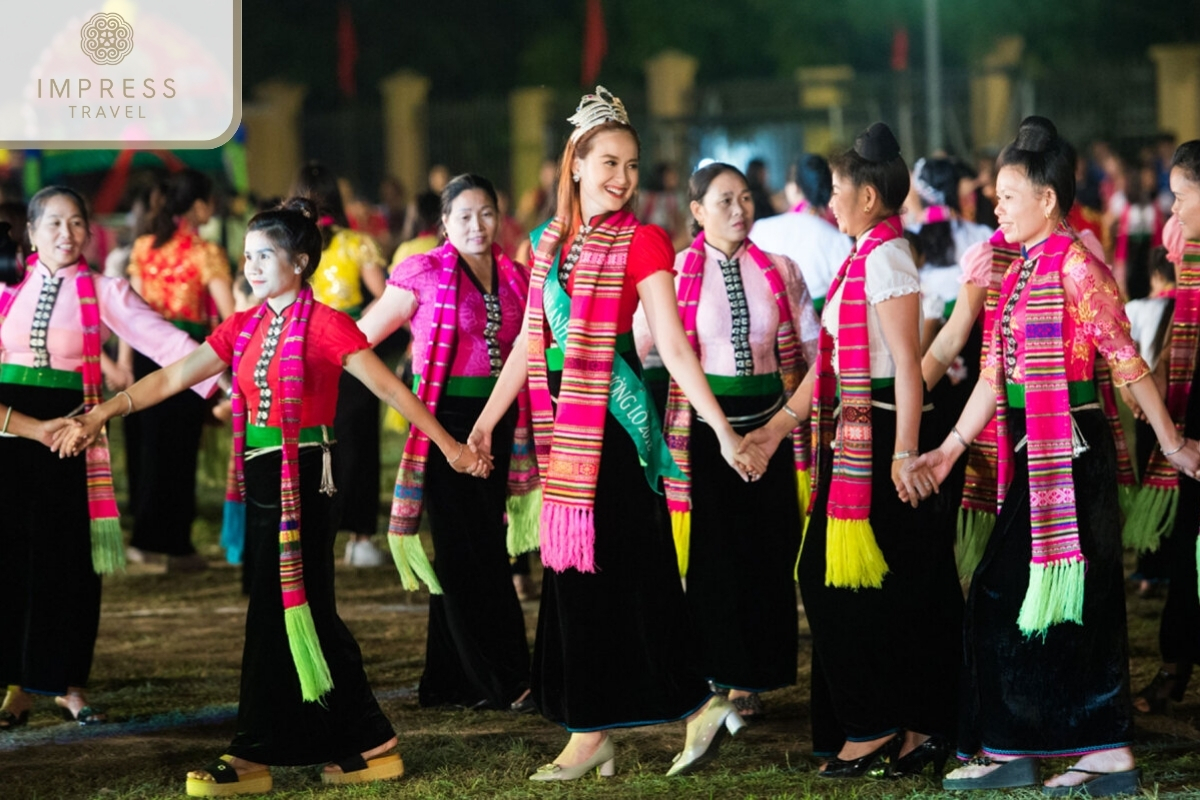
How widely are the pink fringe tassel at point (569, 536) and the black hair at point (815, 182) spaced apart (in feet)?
10.5

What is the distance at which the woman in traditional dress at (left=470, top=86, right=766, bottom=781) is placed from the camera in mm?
5125

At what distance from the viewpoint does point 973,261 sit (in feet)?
18.4

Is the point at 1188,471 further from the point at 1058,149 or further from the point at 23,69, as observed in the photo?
the point at 23,69

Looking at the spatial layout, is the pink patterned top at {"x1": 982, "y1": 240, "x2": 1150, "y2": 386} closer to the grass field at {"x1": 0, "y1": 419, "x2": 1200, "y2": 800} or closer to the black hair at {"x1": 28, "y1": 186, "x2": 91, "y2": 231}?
the grass field at {"x1": 0, "y1": 419, "x2": 1200, "y2": 800}

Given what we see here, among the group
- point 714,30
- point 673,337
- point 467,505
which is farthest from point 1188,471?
point 714,30

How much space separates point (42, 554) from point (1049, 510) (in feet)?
11.4

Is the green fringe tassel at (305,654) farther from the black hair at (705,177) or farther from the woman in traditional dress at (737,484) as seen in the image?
the black hair at (705,177)

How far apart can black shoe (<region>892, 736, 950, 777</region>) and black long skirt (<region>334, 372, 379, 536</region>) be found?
172 inches

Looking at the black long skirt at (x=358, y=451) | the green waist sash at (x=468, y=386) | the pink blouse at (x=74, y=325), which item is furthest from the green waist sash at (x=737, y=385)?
the black long skirt at (x=358, y=451)

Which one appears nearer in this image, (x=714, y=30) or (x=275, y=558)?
(x=275, y=558)

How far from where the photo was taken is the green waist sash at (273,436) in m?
5.27

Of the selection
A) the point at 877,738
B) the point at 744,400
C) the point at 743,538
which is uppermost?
the point at 744,400

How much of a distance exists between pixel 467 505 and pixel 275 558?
1180mm

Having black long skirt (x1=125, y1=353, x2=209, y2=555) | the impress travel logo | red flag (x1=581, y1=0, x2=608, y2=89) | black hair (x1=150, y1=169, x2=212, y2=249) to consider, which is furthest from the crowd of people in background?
red flag (x1=581, y1=0, x2=608, y2=89)
